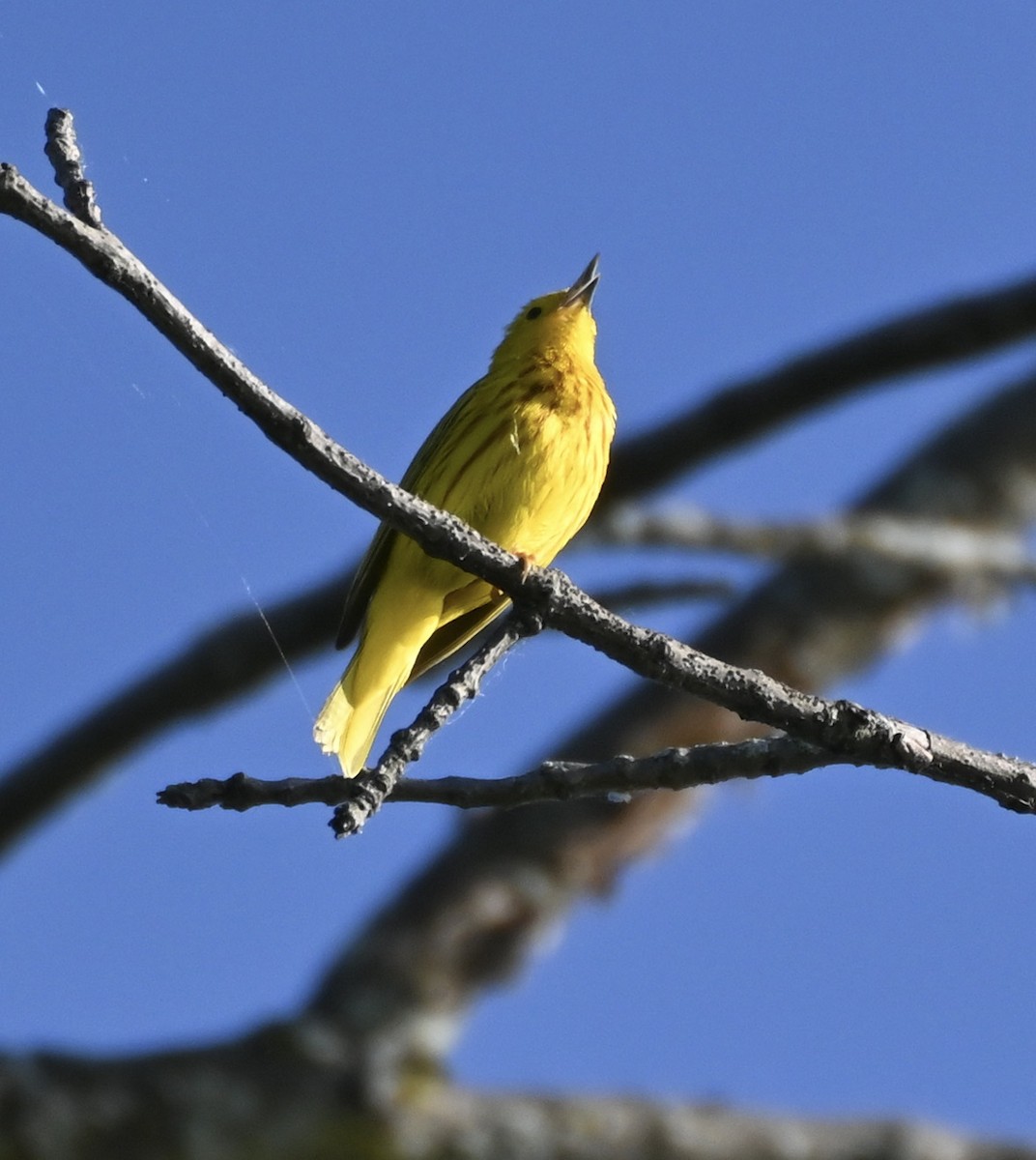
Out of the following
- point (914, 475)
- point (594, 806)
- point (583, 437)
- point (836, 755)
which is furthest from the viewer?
point (914, 475)

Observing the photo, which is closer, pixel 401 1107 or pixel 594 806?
pixel 401 1107

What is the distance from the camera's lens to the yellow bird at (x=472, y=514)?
4.58 metres

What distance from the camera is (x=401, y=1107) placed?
5445 mm

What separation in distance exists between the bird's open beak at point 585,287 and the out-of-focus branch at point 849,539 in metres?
1.03

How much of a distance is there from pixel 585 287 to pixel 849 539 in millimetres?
2007

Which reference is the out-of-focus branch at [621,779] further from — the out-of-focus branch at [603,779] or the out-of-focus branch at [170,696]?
the out-of-focus branch at [170,696]

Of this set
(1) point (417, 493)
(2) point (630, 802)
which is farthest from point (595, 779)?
(2) point (630, 802)

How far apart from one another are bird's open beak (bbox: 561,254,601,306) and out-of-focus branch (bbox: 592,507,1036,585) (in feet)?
3.38

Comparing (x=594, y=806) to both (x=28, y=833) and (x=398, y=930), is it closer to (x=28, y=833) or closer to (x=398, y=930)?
(x=398, y=930)

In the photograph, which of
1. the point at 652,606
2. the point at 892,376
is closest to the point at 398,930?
the point at 652,606

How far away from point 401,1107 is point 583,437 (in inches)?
90.3

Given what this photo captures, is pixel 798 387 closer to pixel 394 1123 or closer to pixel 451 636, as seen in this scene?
pixel 451 636

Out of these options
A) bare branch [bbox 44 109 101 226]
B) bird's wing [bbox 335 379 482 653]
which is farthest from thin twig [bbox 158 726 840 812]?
bird's wing [bbox 335 379 482 653]

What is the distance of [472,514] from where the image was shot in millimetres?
4582
